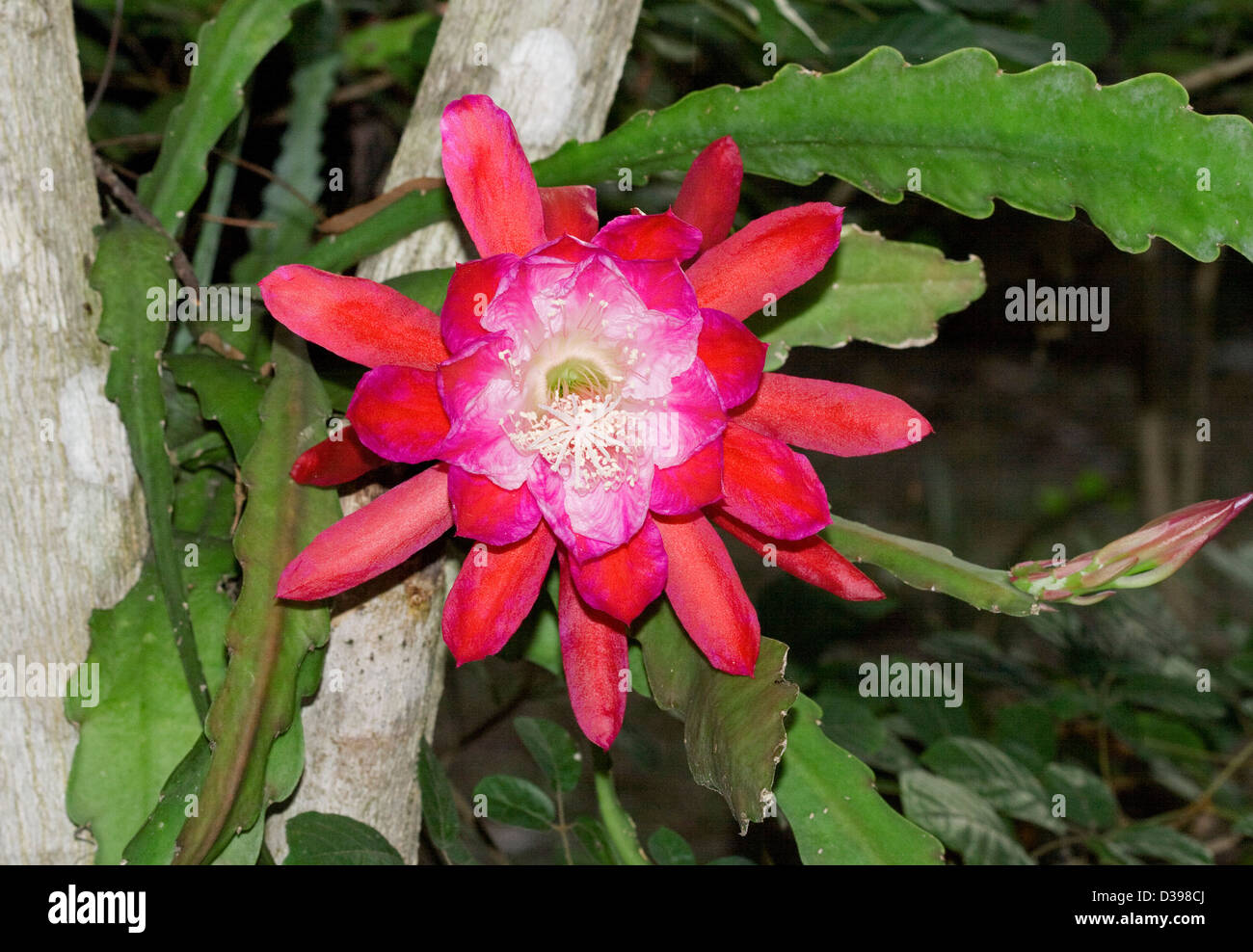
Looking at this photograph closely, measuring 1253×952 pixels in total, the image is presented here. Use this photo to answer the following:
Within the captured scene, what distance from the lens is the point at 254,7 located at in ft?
3.20

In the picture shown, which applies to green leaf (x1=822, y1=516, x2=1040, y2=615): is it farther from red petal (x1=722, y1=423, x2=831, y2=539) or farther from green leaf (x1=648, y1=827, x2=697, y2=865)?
green leaf (x1=648, y1=827, x2=697, y2=865)

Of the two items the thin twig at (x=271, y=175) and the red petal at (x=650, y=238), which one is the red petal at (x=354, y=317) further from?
the thin twig at (x=271, y=175)

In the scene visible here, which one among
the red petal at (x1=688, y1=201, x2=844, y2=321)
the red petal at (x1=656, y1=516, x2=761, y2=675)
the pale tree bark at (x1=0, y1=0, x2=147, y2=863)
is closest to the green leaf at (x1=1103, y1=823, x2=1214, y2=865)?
the red petal at (x1=656, y1=516, x2=761, y2=675)

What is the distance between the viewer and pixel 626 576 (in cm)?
70

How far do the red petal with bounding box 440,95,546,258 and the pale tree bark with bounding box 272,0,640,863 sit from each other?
0.90 feet

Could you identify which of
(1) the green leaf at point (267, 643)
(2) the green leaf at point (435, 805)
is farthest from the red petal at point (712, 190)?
(2) the green leaf at point (435, 805)

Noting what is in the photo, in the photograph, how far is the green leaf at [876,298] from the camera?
939mm

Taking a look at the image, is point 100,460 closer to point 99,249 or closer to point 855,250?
point 99,249

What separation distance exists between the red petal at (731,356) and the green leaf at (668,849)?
555 mm

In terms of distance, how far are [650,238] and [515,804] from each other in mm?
685

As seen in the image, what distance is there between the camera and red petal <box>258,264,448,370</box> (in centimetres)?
70

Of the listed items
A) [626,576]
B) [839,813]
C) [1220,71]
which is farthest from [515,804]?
[1220,71]
